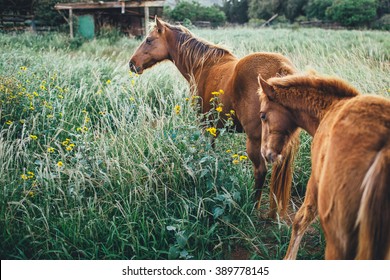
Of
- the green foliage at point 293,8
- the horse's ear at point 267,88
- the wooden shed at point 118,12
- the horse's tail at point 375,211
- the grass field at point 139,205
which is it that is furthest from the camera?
the wooden shed at point 118,12

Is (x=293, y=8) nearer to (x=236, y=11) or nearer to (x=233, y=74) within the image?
(x=236, y=11)

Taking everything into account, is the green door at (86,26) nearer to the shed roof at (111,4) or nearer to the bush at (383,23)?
the shed roof at (111,4)

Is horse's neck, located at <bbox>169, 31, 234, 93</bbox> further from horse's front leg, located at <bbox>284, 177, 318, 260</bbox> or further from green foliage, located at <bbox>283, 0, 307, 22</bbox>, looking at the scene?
horse's front leg, located at <bbox>284, 177, 318, 260</bbox>

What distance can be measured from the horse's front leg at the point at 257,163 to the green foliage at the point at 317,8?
10.2 ft

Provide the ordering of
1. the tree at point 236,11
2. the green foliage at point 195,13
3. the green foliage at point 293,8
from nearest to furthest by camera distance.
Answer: the green foliage at point 293,8, the tree at point 236,11, the green foliage at point 195,13

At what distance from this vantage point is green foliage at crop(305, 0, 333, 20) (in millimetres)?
5337

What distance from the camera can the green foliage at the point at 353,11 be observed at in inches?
191

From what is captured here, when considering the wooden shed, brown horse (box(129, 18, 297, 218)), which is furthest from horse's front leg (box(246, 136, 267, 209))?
the wooden shed

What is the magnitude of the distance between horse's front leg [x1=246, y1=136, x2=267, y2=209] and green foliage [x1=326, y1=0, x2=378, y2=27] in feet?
9.52

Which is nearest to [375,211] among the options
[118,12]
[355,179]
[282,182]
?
[355,179]

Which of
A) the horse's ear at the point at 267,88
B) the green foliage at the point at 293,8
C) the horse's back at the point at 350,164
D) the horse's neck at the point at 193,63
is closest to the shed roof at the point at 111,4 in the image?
the green foliage at the point at 293,8

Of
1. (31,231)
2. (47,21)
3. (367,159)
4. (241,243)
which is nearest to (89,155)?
(31,231)

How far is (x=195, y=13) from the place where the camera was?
800cm

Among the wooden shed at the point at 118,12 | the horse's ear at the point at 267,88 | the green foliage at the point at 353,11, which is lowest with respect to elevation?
the horse's ear at the point at 267,88
